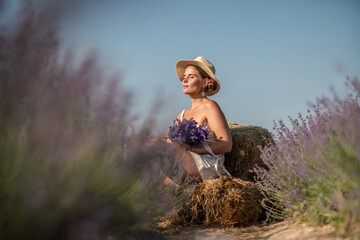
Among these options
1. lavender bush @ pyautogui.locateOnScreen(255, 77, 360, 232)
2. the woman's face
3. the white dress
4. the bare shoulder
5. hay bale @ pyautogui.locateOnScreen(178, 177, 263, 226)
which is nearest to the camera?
lavender bush @ pyautogui.locateOnScreen(255, 77, 360, 232)

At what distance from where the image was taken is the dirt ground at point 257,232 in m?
2.08

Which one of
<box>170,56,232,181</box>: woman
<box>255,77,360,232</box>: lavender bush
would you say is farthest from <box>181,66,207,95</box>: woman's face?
<box>255,77,360,232</box>: lavender bush

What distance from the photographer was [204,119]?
4.04m

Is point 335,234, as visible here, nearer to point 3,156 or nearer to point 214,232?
point 214,232

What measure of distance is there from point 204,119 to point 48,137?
8.84 ft

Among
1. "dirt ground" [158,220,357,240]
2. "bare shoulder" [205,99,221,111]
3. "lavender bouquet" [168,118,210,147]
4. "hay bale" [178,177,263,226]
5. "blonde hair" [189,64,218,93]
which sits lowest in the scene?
"dirt ground" [158,220,357,240]

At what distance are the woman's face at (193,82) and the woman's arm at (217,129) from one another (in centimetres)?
39

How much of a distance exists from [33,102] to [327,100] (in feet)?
5.88

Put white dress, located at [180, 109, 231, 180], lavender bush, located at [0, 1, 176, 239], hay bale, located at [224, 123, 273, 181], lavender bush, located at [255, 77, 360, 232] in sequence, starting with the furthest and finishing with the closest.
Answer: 1. hay bale, located at [224, 123, 273, 181]
2. white dress, located at [180, 109, 231, 180]
3. lavender bush, located at [255, 77, 360, 232]
4. lavender bush, located at [0, 1, 176, 239]

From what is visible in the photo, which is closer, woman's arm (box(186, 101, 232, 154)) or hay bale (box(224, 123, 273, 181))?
woman's arm (box(186, 101, 232, 154))

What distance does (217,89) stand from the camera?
14.8ft

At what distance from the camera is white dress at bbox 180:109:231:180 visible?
3613 millimetres

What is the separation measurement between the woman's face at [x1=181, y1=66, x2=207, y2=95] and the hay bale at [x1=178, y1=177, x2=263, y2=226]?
1352mm

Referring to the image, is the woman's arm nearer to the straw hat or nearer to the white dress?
the white dress
